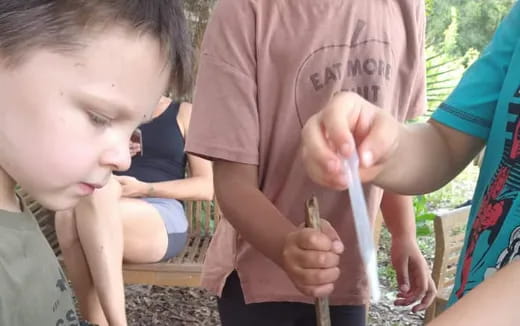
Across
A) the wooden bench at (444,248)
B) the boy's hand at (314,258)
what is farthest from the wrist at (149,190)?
the boy's hand at (314,258)

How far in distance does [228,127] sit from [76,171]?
1.00 feet

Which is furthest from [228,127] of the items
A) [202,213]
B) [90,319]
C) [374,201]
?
[202,213]

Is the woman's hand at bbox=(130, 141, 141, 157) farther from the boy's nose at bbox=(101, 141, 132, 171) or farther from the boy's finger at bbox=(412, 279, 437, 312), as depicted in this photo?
the boy's nose at bbox=(101, 141, 132, 171)

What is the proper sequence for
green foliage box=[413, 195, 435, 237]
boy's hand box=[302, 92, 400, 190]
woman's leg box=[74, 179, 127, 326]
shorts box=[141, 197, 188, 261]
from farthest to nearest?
1. green foliage box=[413, 195, 435, 237]
2. shorts box=[141, 197, 188, 261]
3. woman's leg box=[74, 179, 127, 326]
4. boy's hand box=[302, 92, 400, 190]

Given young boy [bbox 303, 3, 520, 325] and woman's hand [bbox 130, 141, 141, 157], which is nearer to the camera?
young boy [bbox 303, 3, 520, 325]

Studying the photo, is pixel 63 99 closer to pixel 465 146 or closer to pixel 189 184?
pixel 465 146

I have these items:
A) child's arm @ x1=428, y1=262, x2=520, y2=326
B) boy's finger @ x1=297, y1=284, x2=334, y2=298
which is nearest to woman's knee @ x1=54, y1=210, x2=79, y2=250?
boy's finger @ x1=297, y1=284, x2=334, y2=298

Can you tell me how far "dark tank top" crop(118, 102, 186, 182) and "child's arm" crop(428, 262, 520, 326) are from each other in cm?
191

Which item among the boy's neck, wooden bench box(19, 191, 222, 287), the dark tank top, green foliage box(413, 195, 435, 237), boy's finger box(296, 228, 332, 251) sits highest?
the boy's neck

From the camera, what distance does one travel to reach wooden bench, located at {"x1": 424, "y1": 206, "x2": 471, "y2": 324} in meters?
1.97

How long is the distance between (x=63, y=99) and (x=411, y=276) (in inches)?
29.7

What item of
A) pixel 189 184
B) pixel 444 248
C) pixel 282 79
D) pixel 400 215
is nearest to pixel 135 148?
pixel 189 184

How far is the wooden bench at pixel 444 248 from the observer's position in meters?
1.97

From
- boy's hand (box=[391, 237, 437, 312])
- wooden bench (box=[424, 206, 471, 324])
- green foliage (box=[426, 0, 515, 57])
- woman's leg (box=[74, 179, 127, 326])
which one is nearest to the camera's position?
boy's hand (box=[391, 237, 437, 312])
